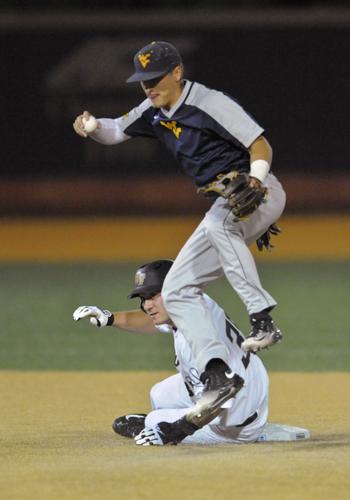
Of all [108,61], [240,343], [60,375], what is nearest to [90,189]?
[108,61]

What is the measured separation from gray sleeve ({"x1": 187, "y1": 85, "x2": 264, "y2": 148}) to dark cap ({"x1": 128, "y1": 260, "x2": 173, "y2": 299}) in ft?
3.08

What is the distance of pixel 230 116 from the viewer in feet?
20.5

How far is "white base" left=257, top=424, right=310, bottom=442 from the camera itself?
6.67 meters

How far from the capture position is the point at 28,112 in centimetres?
2153

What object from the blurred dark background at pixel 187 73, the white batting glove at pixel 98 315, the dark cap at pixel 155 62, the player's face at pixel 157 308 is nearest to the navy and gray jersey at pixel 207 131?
the dark cap at pixel 155 62

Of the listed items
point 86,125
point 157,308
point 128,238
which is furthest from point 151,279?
point 128,238

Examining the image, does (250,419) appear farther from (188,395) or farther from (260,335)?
(260,335)

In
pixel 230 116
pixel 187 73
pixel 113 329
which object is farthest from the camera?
pixel 187 73

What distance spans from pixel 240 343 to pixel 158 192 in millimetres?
15207

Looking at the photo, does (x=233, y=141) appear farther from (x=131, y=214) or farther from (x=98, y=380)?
(x=131, y=214)

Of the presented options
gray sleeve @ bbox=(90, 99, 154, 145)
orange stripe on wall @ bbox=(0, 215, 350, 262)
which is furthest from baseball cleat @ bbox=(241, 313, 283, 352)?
orange stripe on wall @ bbox=(0, 215, 350, 262)

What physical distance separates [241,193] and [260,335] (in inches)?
27.8

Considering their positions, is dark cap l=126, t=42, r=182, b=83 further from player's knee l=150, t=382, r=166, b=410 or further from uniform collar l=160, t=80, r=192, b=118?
player's knee l=150, t=382, r=166, b=410

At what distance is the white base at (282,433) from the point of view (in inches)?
263
